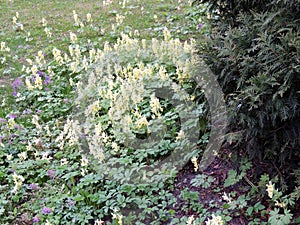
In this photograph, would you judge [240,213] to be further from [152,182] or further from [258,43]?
[258,43]

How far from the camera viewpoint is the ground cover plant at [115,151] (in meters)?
3.88

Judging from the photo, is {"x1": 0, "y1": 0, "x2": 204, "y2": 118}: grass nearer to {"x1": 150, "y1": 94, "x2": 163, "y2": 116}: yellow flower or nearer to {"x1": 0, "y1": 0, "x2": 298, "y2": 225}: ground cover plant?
{"x1": 0, "y1": 0, "x2": 298, "y2": 225}: ground cover plant

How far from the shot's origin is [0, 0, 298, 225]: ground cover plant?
12.7 feet

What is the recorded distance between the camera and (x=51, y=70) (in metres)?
7.42

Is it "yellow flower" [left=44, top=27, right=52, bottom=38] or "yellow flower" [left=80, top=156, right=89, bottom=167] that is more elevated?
"yellow flower" [left=44, top=27, right=52, bottom=38]

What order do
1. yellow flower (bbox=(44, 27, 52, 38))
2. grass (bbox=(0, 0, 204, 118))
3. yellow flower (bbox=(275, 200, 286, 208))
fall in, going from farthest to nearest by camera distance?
yellow flower (bbox=(44, 27, 52, 38)) → grass (bbox=(0, 0, 204, 118)) → yellow flower (bbox=(275, 200, 286, 208))

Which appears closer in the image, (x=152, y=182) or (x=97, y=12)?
(x=152, y=182)

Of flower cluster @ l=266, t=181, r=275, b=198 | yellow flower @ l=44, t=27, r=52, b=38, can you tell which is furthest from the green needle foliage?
yellow flower @ l=44, t=27, r=52, b=38

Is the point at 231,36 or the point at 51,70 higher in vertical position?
the point at 231,36

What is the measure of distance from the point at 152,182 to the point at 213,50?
151 centimetres

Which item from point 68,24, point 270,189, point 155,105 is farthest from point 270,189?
point 68,24

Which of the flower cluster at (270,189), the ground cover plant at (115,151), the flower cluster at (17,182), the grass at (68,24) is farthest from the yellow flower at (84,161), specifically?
the grass at (68,24)

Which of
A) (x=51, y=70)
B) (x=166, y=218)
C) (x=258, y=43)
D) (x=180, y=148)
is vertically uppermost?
(x=258, y=43)

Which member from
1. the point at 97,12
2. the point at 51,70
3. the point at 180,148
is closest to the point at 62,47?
the point at 51,70
